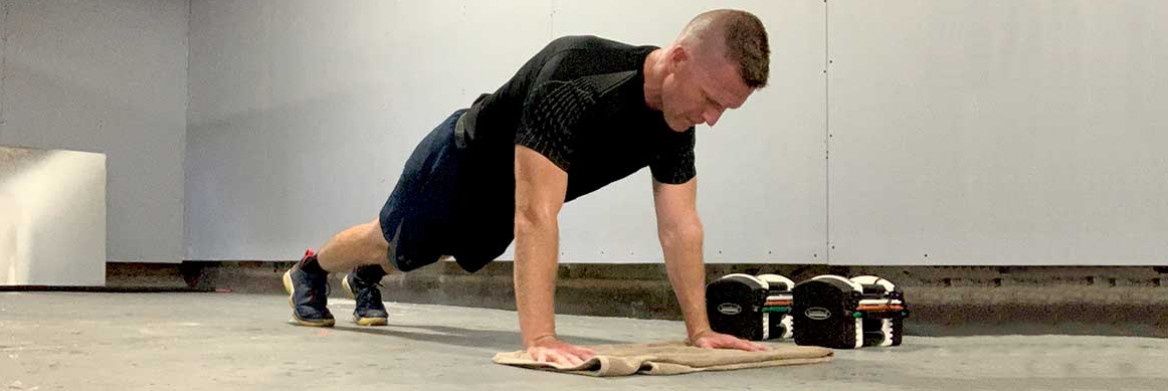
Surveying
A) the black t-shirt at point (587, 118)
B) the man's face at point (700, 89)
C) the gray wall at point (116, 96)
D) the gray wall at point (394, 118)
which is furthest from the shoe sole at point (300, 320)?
the gray wall at point (116, 96)

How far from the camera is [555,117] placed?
2020 mm

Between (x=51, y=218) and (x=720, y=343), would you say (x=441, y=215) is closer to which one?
(x=720, y=343)

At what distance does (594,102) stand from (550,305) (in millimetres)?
397

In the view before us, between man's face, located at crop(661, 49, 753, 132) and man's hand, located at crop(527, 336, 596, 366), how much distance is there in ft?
1.60

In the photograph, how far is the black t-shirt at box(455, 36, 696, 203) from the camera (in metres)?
2.03

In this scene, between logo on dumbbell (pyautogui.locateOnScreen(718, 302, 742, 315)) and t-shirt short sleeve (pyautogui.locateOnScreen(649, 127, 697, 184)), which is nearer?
t-shirt short sleeve (pyautogui.locateOnScreen(649, 127, 697, 184))

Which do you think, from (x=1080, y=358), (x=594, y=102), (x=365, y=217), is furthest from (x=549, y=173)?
(x=365, y=217)

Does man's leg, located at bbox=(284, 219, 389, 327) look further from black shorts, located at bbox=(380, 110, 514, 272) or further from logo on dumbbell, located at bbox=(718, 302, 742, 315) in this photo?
logo on dumbbell, located at bbox=(718, 302, 742, 315)

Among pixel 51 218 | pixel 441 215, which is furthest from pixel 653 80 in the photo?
pixel 51 218

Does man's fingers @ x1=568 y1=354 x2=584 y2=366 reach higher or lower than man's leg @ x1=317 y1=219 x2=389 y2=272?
lower

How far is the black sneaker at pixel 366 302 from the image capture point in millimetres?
3164

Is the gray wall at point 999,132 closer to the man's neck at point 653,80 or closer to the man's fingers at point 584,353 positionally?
the man's neck at point 653,80

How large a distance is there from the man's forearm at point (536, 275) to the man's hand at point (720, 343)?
1.31ft

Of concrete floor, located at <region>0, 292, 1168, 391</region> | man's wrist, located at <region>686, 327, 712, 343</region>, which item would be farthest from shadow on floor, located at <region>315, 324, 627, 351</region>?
man's wrist, located at <region>686, 327, 712, 343</region>
